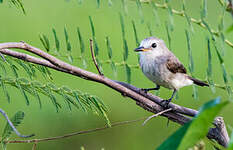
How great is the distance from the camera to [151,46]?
1671 millimetres

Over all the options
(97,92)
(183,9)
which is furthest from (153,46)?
(183,9)

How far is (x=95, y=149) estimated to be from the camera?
5.25ft

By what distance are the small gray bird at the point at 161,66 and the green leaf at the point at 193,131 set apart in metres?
1.05

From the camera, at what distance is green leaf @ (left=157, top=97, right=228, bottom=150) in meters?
0.29

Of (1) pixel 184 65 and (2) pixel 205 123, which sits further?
(1) pixel 184 65

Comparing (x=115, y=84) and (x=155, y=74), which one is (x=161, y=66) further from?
(x=115, y=84)

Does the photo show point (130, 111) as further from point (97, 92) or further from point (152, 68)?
point (152, 68)

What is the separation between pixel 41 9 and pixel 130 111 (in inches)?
20.9

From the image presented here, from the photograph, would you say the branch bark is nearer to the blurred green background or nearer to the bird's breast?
the bird's breast

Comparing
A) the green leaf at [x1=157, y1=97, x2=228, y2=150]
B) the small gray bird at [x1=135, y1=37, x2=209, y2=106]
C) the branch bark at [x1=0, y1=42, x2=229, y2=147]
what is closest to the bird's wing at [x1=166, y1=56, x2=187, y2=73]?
the small gray bird at [x1=135, y1=37, x2=209, y2=106]

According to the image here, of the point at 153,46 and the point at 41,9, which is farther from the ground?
the point at 41,9

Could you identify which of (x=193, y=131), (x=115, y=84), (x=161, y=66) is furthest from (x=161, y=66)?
(x=193, y=131)

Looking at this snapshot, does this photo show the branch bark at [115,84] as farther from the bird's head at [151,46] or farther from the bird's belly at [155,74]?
the bird's head at [151,46]

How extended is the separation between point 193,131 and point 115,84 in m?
0.31
